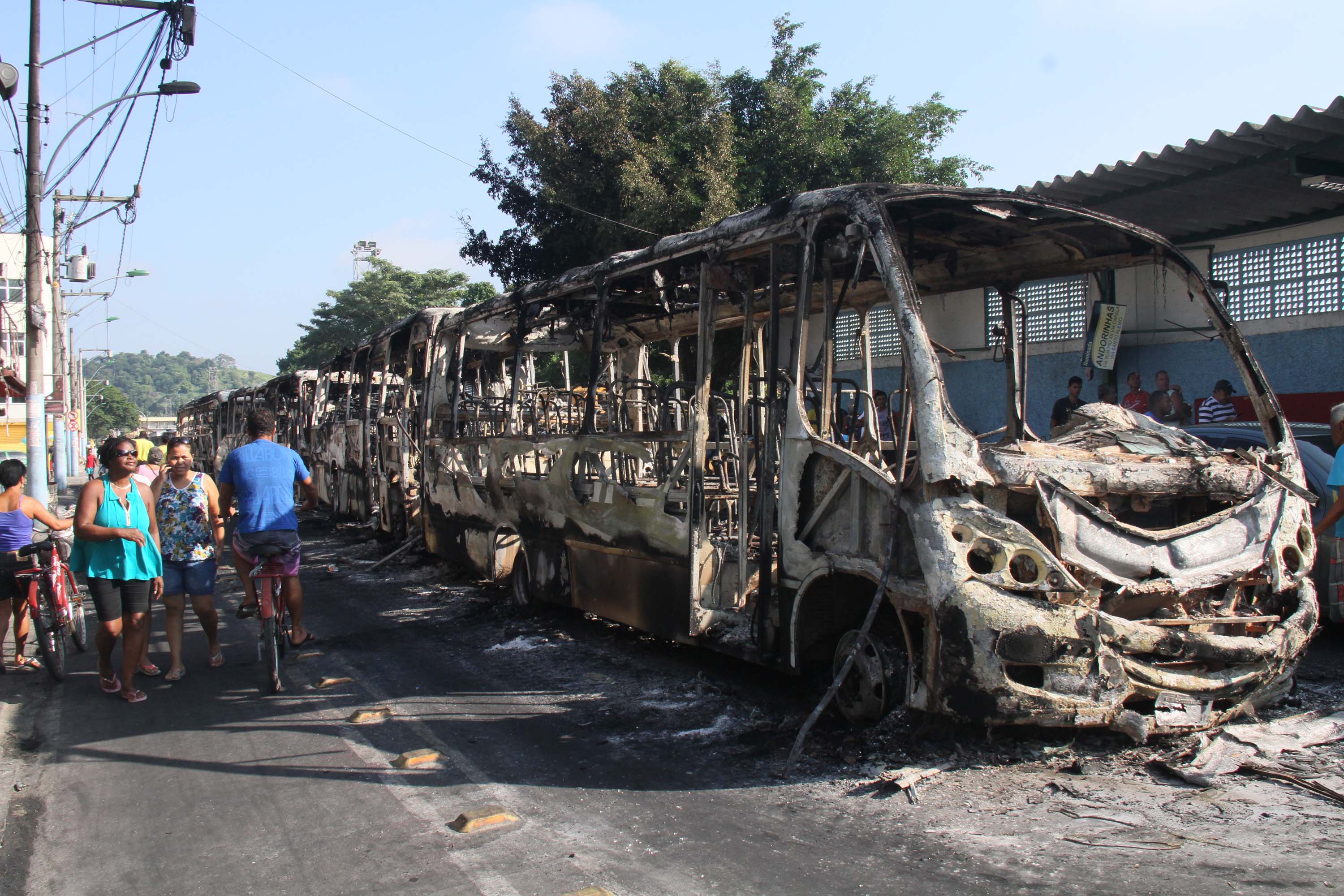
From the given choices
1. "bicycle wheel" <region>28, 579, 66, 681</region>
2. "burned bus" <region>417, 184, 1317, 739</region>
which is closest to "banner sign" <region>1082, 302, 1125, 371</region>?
"burned bus" <region>417, 184, 1317, 739</region>

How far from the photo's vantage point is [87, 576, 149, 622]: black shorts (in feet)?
19.1

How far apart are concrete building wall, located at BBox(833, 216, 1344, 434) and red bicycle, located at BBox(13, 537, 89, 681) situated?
23.7 feet

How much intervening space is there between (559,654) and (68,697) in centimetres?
300

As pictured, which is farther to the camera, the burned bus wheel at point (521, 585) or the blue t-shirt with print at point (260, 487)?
the burned bus wheel at point (521, 585)

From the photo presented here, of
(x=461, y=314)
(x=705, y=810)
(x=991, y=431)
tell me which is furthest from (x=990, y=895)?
(x=461, y=314)

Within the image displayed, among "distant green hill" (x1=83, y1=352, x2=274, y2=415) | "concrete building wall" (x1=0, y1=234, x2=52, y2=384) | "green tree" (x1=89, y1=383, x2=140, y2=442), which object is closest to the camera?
"concrete building wall" (x1=0, y1=234, x2=52, y2=384)

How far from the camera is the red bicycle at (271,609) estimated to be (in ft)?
19.7

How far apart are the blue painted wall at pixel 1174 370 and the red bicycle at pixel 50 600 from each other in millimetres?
7198

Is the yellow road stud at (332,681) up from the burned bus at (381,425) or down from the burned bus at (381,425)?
down

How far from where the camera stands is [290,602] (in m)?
6.76

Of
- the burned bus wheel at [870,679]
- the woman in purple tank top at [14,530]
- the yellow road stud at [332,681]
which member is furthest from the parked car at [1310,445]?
the woman in purple tank top at [14,530]

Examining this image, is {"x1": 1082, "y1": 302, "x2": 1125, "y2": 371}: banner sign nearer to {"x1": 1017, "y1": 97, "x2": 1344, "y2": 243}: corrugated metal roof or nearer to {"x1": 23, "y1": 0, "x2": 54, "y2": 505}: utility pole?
{"x1": 1017, "y1": 97, "x2": 1344, "y2": 243}: corrugated metal roof

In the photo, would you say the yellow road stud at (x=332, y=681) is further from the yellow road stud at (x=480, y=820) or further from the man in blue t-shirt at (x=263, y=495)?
the yellow road stud at (x=480, y=820)

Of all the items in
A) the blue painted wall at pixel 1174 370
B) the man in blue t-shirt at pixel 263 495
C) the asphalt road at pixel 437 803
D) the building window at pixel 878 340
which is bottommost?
the asphalt road at pixel 437 803
